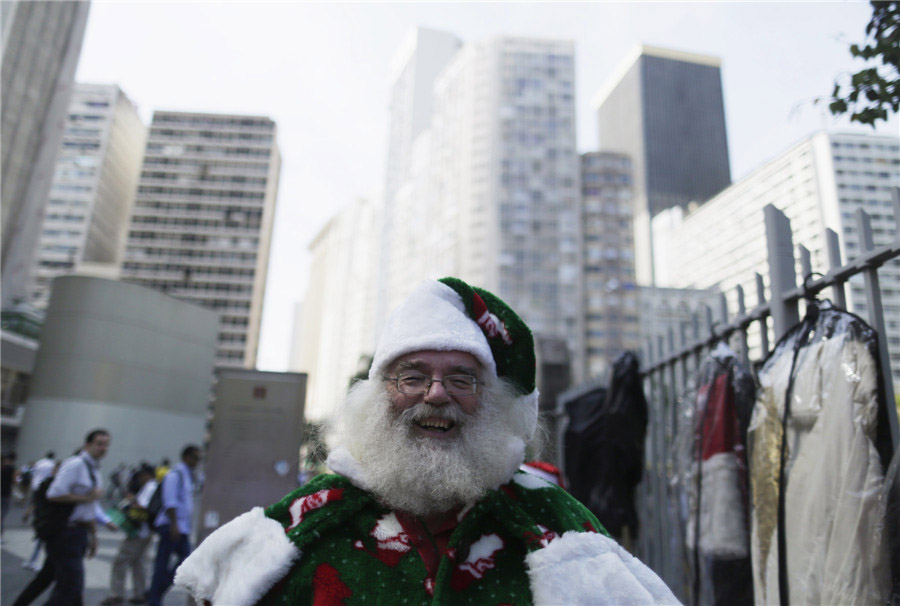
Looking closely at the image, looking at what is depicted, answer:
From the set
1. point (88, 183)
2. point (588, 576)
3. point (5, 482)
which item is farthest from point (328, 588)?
point (88, 183)

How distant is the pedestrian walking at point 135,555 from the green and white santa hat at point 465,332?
566cm

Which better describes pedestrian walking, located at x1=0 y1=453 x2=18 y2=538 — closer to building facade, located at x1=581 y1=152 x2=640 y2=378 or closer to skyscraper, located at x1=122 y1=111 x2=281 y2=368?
building facade, located at x1=581 y1=152 x2=640 y2=378

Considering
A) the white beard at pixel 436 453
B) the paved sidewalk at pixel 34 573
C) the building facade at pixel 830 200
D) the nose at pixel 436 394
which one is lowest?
the paved sidewalk at pixel 34 573

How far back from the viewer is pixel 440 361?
1762 millimetres

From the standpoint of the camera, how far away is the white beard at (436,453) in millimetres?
1647

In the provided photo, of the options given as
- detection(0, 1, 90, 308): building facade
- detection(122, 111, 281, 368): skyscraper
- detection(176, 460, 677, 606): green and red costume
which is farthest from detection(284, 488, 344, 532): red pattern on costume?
detection(122, 111, 281, 368): skyscraper

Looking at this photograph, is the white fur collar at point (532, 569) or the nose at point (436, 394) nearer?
the white fur collar at point (532, 569)

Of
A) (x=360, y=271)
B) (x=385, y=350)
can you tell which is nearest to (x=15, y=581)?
(x=385, y=350)

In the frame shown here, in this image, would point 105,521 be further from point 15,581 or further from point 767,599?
point 767,599

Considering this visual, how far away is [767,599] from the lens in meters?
2.30

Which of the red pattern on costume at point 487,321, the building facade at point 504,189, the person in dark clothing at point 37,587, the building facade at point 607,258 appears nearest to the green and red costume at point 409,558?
the red pattern on costume at point 487,321

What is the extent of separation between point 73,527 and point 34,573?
3722 mm

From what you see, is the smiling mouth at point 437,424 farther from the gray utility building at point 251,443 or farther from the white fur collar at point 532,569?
the gray utility building at point 251,443

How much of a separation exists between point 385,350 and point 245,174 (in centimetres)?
9576
